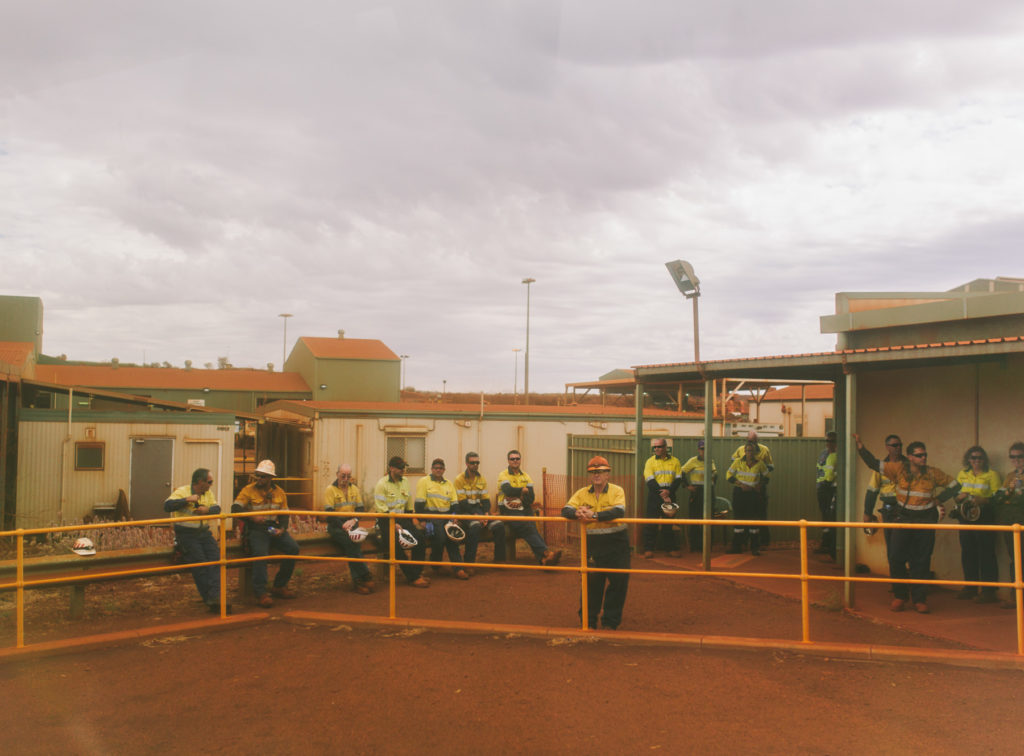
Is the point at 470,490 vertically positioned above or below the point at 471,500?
above

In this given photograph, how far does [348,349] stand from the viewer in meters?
42.5

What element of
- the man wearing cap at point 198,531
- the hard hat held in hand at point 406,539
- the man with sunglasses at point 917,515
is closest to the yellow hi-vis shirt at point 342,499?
the hard hat held in hand at point 406,539

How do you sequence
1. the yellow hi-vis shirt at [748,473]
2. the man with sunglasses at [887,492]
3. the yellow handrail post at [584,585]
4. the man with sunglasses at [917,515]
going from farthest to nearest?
the yellow hi-vis shirt at [748,473] < the man with sunglasses at [887,492] < the man with sunglasses at [917,515] < the yellow handrail post at [584,585]

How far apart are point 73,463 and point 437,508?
37.5 feet

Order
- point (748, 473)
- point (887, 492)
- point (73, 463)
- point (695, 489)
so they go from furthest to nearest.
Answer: point (73, 463)
point (695, 489)
point (748, 473)
point (887, 492)

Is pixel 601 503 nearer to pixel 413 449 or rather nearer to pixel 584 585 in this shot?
pixel 584 585

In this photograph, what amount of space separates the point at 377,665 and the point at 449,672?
1.94 ft

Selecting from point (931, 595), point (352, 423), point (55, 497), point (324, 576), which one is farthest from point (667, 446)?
point (55, 497)

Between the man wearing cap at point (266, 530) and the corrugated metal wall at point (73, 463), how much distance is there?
35.3ft

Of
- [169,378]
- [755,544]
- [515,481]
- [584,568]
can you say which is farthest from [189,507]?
[169,378]

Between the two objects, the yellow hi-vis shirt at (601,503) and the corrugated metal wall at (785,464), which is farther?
the corrugated metal wall at (785,464)

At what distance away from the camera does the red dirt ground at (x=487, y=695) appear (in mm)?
4820

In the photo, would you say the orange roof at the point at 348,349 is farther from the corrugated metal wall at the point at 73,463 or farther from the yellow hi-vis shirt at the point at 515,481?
the yellow hi-vis shirt at the point at 515,481

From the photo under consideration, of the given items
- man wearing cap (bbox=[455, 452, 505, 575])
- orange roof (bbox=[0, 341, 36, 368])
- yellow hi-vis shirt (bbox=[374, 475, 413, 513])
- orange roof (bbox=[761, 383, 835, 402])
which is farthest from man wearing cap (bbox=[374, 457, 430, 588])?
orange roof (bbox=[761, 383, 835, 402])
